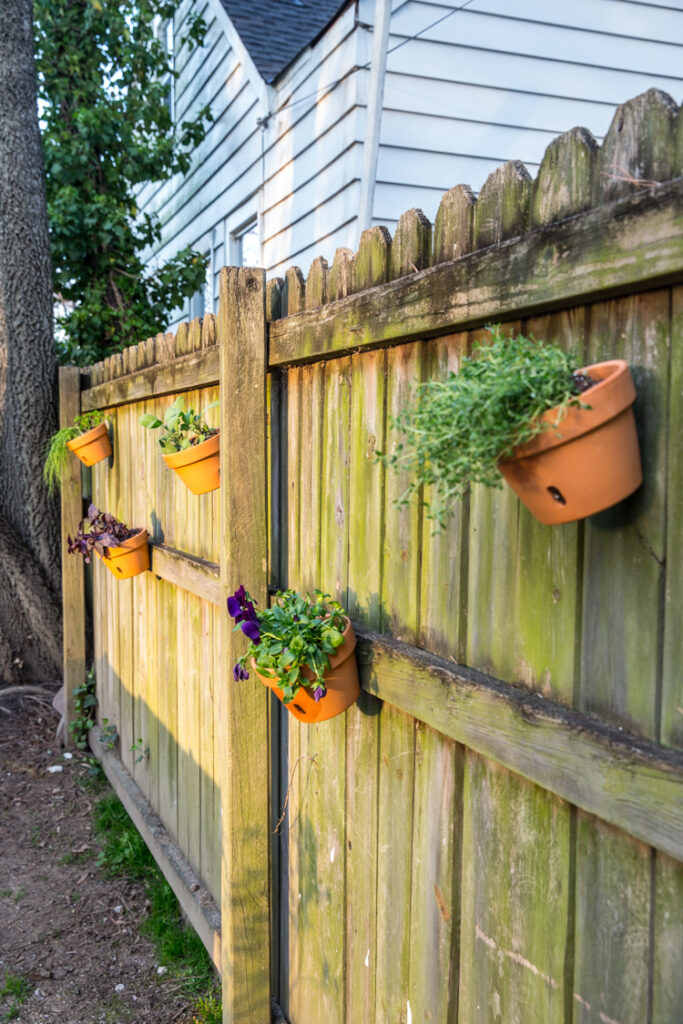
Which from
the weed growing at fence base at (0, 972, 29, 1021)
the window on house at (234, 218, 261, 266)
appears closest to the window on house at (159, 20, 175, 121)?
the window on house at (234, 218, 261, 266)

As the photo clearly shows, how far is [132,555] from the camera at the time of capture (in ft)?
12.0

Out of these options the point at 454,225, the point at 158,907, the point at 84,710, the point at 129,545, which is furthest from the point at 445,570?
the point at 84,710

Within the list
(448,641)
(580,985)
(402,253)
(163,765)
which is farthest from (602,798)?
(163,765)

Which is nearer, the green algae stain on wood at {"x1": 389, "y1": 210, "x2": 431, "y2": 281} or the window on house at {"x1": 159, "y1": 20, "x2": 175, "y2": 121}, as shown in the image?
the green algae stain on wood at {"x1": 389, "y1": 210, "x2": 431, "y2": 281}

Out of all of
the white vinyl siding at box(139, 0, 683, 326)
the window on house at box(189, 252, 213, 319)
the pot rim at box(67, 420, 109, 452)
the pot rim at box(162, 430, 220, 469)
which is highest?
the white vinyl siding at box(139, 0, 683, 326)

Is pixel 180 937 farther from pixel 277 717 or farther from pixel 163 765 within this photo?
pixel 277 717

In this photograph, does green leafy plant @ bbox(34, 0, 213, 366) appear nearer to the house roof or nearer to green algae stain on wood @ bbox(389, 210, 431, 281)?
the house roof

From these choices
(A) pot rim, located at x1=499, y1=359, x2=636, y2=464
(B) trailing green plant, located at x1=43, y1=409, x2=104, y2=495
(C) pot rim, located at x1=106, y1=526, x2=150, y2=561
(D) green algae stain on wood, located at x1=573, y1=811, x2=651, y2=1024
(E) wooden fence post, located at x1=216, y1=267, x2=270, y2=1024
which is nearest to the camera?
(A) pot rim, located at x1=499, y1=359, x2=636, y2=464

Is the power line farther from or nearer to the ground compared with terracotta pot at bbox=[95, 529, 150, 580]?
farther from the ground

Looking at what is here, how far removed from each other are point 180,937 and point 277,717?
1.33m

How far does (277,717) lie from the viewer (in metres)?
2.50

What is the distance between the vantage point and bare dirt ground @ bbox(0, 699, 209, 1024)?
2.89 metres

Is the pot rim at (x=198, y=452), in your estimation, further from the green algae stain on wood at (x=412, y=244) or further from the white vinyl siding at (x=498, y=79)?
the white vinyl siding at (x=498, y=79)

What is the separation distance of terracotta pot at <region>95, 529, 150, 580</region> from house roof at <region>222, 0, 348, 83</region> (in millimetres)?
4027
